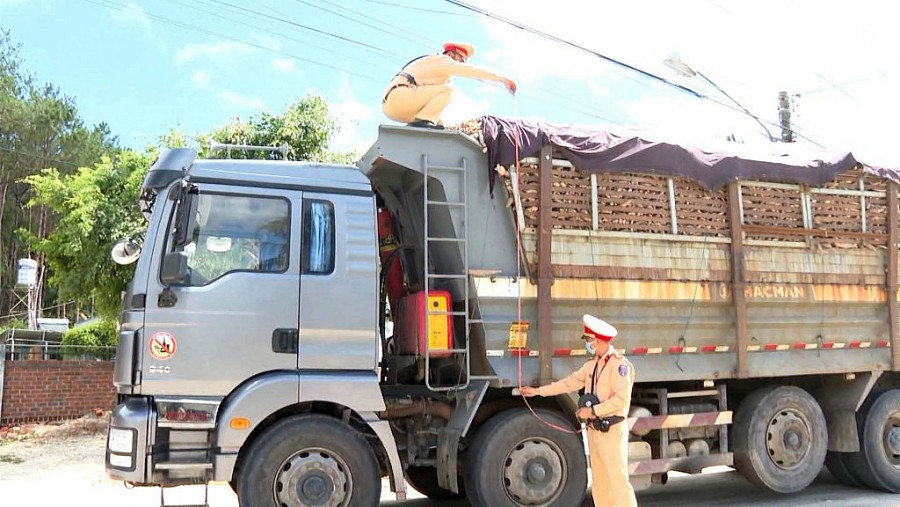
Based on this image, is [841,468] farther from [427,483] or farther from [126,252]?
[126,252]

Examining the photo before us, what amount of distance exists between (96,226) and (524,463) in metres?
9.15

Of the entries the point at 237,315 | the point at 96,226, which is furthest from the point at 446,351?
the point at 96,226

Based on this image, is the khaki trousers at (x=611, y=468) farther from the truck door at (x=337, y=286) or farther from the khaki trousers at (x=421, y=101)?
the khaki trousers at (x=421, y=101)

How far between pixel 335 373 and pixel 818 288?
470cm

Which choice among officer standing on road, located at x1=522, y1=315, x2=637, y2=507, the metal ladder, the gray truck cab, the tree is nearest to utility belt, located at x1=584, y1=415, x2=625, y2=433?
officer standing on road, located at x1=522, y1=315, x2=637, y2=507

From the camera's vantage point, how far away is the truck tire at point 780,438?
688 cm

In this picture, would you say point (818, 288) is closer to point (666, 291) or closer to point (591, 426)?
point (666, 291)

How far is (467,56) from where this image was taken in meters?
6.62

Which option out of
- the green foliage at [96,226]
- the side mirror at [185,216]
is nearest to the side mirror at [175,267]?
the side mirror at [185,216]

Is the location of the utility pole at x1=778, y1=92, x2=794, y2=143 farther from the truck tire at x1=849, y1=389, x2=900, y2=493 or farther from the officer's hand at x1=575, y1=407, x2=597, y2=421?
the officer's hand at x1=575, y1=407, x2=597, y2=421

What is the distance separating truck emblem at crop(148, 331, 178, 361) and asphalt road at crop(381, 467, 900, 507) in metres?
3.45

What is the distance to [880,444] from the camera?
7.57 m

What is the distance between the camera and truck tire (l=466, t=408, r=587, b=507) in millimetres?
5785

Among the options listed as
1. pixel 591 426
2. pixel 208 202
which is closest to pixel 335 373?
pixel 208 202
